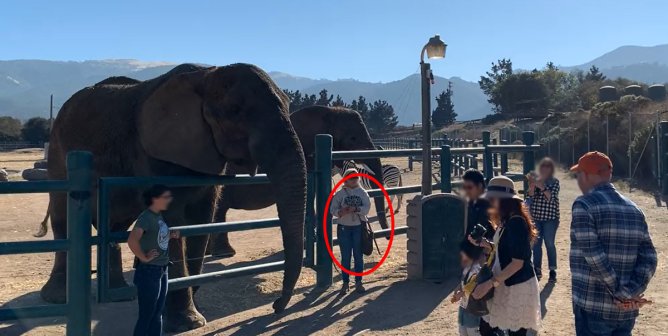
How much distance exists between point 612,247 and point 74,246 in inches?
147

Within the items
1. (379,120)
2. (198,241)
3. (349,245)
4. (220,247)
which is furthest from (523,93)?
(198,241)

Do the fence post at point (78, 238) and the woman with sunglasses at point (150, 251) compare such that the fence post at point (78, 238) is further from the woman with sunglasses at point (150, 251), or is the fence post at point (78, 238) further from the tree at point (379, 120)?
the tree at point (379, 120)

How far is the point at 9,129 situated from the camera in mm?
74812

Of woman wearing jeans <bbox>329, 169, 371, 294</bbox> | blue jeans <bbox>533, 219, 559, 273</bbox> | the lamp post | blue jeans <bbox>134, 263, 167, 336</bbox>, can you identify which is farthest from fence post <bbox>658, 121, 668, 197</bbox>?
blue jeans <bbox>134, 263, 167, 336</bbox>

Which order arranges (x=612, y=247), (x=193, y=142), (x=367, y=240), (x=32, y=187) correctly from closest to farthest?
(x=612, y=247), (x=32, y=187), (x=193, y=142), (x=367, y=240)

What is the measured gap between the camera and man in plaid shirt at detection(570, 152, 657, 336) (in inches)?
153

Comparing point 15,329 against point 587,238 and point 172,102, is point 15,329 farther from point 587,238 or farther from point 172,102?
point 587,238

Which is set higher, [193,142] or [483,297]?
[193,142]

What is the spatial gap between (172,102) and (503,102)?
201 ft

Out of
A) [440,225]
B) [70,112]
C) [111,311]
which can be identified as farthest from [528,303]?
[70,112]

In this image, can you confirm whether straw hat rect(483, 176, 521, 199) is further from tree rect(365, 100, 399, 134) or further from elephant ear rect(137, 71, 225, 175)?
tree rect(365, 100, 399, 134)

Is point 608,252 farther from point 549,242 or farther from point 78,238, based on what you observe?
point 549,242

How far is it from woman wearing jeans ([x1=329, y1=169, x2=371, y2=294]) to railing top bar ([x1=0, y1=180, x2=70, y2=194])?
3238mm

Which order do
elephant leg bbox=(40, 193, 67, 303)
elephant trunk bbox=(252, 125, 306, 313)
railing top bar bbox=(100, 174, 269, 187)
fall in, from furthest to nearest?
1. elephant leg bbox=(40, 193, 67, 303)
2. railing top bar bbox=(100, 174, 269, 187)
3. elephant trunk bbox=(252, 125, 306, 313)
